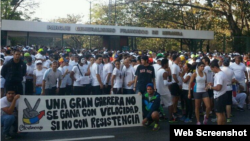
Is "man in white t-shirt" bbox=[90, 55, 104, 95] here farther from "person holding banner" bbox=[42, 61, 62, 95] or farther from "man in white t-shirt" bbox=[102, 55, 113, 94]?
"person holding banner" bbox=[42, 61, 62, 95]

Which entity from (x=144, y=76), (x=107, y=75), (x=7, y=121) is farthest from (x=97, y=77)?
(x=7, y=121)

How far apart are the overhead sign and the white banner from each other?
19817 mm

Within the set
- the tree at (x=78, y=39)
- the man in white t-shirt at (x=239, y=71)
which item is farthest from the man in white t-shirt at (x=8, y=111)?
the tree at (x=78, y=39)

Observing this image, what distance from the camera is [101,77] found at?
11.0 meters

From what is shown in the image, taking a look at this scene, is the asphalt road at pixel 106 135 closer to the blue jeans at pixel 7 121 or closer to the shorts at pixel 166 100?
the blue jeans at pixel 7 121

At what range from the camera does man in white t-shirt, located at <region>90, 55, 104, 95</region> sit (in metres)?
10.8

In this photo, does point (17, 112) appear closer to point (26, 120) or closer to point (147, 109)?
point (26, 120)

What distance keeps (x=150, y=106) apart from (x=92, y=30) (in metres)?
21.0

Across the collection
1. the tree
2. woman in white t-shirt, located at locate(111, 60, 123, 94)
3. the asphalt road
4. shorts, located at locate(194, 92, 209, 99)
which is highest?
the tree

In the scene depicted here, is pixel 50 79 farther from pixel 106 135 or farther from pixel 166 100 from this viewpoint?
pixel 166 100

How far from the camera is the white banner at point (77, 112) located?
293 inches

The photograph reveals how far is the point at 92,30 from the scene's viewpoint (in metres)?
28.8

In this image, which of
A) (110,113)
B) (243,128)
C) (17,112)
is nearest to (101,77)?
(110,113)

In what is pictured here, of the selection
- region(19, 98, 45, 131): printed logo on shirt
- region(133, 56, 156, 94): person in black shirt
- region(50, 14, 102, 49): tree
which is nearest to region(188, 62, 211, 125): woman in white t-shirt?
region(133, 56, 156, 94): person in black shirt
